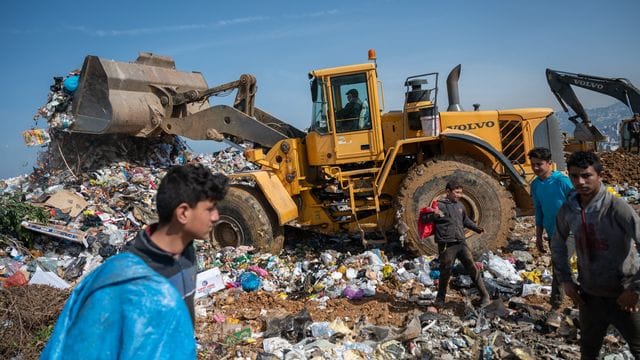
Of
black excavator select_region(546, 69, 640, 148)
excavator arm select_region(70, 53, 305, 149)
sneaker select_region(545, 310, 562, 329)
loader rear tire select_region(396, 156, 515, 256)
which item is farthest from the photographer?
black excavator select_region(546, 69, 640, 148)

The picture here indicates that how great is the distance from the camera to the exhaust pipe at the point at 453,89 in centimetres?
706

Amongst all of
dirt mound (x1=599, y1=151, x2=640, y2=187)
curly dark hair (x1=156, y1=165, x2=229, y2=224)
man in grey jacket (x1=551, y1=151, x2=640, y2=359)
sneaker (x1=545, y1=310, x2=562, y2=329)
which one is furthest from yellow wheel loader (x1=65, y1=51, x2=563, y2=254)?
dirt mound (x1=599, y1=151, x2=640, y2=187)

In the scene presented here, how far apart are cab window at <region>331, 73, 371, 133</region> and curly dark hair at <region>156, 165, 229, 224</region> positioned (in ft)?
16.3

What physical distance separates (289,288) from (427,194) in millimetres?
2167

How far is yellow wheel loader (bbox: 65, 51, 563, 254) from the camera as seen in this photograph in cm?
639

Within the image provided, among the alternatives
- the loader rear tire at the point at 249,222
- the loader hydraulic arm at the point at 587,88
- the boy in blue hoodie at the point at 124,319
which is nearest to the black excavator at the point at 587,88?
the loader hydraulic arm at the point at 587,88

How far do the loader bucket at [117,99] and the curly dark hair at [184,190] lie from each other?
7.07 metres

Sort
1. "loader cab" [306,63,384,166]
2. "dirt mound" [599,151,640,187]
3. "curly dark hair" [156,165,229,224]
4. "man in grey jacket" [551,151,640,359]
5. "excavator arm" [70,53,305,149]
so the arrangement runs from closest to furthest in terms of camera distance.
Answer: "curly dark hair" [156,165,229,224], "man in grey jacket" [551,151,640,359], "loader cab" [306,63,384,166], "excavator arm" [70,53,305,149], "dirt mound" [599,151,640,187]

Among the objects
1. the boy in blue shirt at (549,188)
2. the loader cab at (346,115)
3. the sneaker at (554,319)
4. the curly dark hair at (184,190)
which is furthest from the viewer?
the loader cab at (346,115)

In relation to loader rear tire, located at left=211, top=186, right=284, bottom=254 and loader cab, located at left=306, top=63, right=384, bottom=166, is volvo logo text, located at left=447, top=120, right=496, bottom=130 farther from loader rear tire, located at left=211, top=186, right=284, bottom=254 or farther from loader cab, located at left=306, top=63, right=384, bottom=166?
loader rear tire, located at left=211, top=186, right=284, bottom=254

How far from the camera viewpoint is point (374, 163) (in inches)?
272

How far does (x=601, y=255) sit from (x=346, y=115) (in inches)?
169

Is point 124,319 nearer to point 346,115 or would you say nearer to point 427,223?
point 427,223

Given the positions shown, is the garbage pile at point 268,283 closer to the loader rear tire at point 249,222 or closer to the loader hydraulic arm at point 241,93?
the loader rear tire at point 249,222
